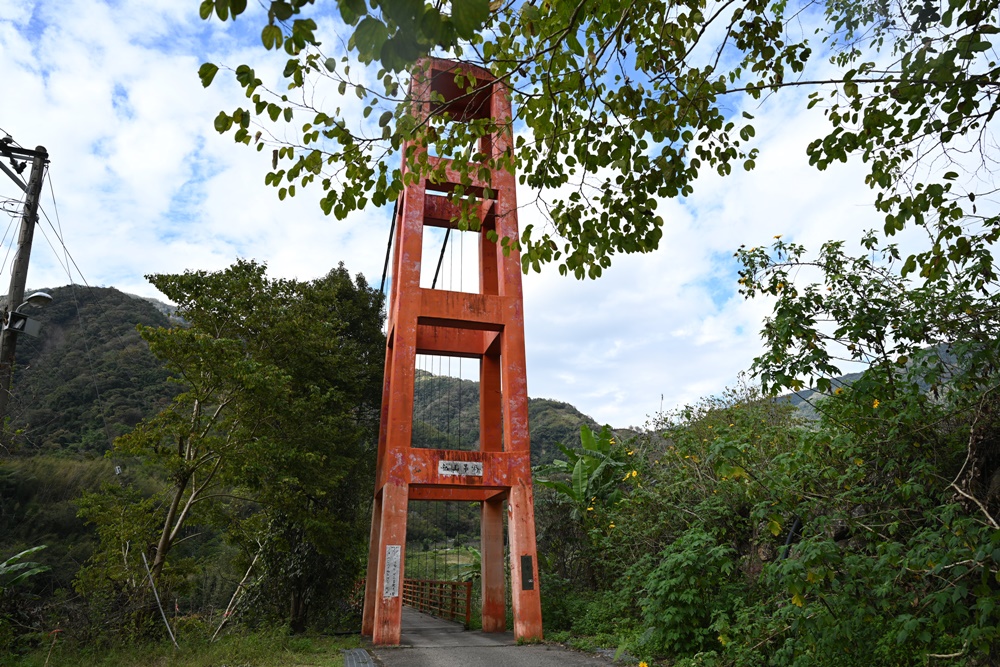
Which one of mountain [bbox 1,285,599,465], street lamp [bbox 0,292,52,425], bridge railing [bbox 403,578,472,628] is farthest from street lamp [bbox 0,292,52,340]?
mountain [bbox 1,285,599,465]

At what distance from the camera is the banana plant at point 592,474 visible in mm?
12539

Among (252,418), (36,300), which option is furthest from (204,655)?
(36,300)

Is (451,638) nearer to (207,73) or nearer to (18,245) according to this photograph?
(18,245)

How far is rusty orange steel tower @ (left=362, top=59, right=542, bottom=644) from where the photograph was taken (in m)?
10.7

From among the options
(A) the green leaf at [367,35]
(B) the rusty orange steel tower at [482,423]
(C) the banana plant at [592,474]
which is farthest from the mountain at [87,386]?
(A) the green leaf at [367,35]

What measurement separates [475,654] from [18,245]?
8.81m

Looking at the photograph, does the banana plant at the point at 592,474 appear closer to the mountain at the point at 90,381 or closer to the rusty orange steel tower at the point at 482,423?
the rusty orange steel tower at the point at 482,423

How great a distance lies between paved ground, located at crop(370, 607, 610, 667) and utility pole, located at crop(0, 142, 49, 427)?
6444 mm

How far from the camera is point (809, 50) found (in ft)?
13.0

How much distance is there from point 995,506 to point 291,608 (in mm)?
15414

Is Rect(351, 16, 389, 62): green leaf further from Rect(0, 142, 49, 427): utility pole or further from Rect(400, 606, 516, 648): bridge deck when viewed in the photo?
Rect(400, 606, 516, 648): bridge deck

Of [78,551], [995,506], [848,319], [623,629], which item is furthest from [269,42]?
[78,551]

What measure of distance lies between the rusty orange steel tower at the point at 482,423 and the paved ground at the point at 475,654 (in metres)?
0.61

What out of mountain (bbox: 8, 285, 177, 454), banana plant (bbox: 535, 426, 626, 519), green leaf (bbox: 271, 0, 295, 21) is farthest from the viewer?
mountain (bbox: 8, 285, 177, 454)
